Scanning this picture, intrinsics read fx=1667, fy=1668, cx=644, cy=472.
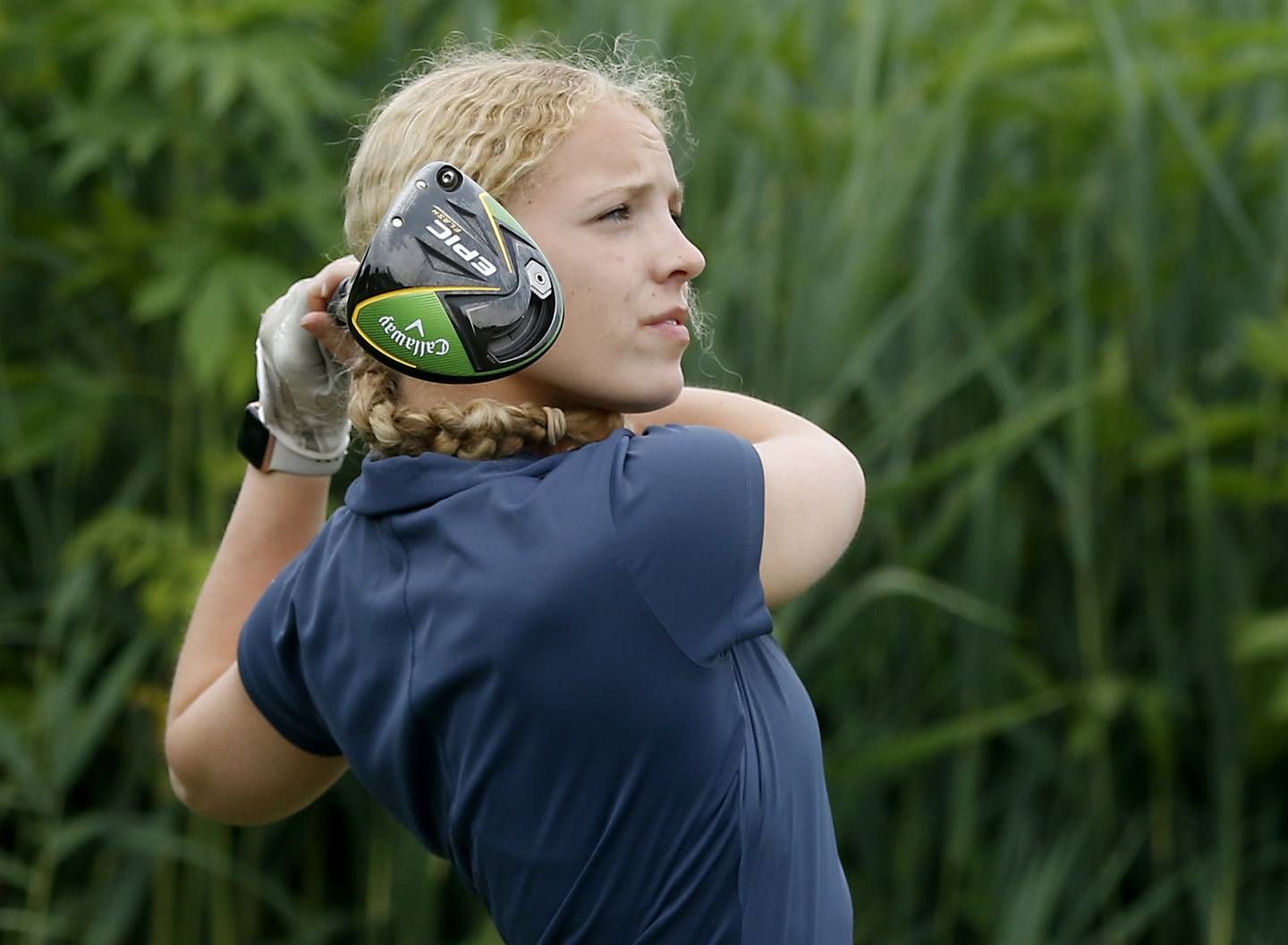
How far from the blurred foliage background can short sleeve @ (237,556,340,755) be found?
1233 millimetres

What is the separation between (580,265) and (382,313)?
165mm

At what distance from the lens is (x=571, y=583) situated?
1044mm

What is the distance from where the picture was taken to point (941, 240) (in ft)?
8.71

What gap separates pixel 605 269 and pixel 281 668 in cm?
39

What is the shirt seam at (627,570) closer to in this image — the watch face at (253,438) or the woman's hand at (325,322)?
the woman's hand at (325,322)

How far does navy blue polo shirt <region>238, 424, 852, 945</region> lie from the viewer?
41.4 inches

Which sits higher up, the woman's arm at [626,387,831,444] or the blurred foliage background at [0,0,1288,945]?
the woman's arm at [626,387,831,444]

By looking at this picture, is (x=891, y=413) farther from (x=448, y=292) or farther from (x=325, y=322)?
(x=448, y=292)

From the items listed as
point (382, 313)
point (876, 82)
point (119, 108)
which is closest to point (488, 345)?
point (382, 313)

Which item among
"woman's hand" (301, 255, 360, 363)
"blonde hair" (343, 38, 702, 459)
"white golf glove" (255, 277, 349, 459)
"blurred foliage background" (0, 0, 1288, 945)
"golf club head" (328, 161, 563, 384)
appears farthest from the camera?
"blurred foliage background" (0, 0, 1288, 945)

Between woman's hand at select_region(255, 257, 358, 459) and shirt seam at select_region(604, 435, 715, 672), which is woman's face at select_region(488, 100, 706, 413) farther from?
woman's hand at select_region(255, 257, 358, 459)

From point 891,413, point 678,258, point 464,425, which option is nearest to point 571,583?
point 464,425

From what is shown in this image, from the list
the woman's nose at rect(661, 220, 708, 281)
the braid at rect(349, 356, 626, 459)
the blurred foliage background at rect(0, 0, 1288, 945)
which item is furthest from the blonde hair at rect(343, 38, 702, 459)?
the blurred foliage background at rect(0, 0, 1288, 945)

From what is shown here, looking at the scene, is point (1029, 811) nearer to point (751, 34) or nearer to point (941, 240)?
point (941, 240)
